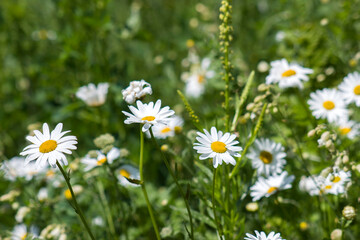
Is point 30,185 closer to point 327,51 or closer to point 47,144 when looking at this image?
point 47,144

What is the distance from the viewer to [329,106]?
6.72ft

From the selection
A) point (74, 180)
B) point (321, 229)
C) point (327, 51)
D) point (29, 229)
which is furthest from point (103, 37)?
point (321, 229)

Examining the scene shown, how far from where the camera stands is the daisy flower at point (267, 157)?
1895 mm

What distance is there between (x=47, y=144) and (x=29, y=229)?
1.03 meters

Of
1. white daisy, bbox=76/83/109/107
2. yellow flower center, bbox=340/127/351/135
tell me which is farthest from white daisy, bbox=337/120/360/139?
white daisy, bbox=76/83/109/107

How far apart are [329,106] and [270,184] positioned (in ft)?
1.93

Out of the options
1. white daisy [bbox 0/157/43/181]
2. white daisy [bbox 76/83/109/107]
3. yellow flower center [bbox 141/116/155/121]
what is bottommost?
yellow flower center [bbox 141/116/155/121]

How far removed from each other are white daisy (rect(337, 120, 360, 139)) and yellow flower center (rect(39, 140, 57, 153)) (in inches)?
59.8

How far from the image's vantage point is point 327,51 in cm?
286

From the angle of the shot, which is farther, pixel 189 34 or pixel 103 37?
pixel 189 34

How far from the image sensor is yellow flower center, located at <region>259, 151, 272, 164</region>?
1.91m

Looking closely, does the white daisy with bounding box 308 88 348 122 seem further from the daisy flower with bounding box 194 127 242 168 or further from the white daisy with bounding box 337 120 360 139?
the daisy flower with bounding box 194 127 242 168

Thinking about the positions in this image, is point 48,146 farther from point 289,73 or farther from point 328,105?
point 328,105

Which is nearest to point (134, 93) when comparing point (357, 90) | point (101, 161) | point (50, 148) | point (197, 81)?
point (50, 148)
